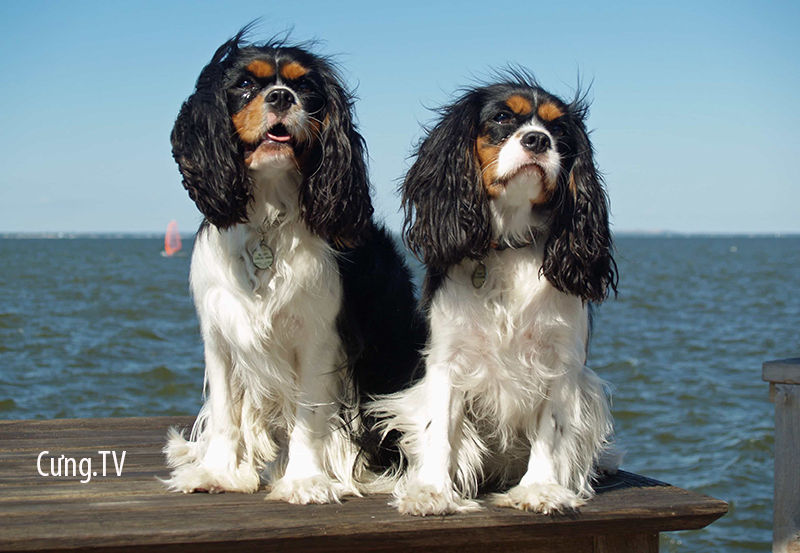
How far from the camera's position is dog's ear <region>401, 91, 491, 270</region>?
3045 mm

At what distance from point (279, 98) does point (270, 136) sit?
0.46 feet

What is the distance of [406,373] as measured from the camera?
11.4 feet

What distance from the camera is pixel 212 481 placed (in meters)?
3.29

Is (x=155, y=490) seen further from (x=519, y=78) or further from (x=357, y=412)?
(x=519, y=78)

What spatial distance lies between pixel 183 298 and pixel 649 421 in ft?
65.0

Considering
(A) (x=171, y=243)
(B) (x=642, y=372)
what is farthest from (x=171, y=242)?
(B) (x=642, y=372)

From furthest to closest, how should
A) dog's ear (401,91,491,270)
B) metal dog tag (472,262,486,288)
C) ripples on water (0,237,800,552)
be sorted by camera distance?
1. ripples on water (0,237,800,552)
2. metal dog tag (472,262,486,288)
3. dog's ear (401,91,491,270)

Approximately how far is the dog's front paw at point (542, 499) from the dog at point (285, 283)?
602 mm

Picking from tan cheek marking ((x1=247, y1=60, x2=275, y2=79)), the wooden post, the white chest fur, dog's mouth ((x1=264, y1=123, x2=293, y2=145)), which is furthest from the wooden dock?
tan cheek marking ((x1=247, y1=60, x2=275, y2=79))

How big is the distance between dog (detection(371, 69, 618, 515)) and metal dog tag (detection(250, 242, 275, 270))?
0.52 metres

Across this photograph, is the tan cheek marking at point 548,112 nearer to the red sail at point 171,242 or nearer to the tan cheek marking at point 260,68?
the tan cheek marking at point 260,68

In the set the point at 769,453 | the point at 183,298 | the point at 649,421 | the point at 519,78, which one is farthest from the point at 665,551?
the point at 183,298

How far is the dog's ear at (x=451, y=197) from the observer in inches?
120

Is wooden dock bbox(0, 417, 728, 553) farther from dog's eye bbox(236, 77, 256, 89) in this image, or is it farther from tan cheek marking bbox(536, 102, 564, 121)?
dog's eye bbox(236, 77, 256, 89)
